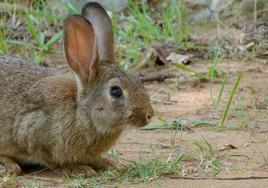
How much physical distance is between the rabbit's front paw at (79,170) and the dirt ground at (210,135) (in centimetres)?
10

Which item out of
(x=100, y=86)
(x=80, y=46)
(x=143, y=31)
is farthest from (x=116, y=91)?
(x=143, y=31)

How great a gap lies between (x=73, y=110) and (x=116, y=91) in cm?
29

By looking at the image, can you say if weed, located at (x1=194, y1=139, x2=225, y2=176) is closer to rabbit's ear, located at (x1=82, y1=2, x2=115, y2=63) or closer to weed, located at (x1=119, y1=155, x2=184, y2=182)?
weed, located at (x1=119, y1=155, x2=184, y2=182)

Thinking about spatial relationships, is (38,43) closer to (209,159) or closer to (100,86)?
(100,86)

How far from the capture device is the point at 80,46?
505cm

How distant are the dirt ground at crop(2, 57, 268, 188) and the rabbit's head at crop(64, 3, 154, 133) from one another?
1.25 ft

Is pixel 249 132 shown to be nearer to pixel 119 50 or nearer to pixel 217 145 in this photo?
pixel 217 145

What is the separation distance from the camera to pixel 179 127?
19.2ft

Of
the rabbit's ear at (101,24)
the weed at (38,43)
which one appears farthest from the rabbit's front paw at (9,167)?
the weed at (38,43)

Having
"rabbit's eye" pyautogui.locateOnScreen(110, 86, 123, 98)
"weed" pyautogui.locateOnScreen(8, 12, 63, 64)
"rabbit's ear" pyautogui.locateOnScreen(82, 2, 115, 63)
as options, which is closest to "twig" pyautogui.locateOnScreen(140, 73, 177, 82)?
"weed" pyautogui.locateOnScreen(8, 12, 63, 64)

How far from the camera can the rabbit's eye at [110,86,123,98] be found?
4.83 meters

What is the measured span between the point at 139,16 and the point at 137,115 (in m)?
3.81

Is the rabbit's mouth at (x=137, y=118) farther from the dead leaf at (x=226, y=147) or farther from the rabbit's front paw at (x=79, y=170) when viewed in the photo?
the dead leaf at (x=226, y=147)

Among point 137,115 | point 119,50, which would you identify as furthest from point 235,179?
point 119,50
